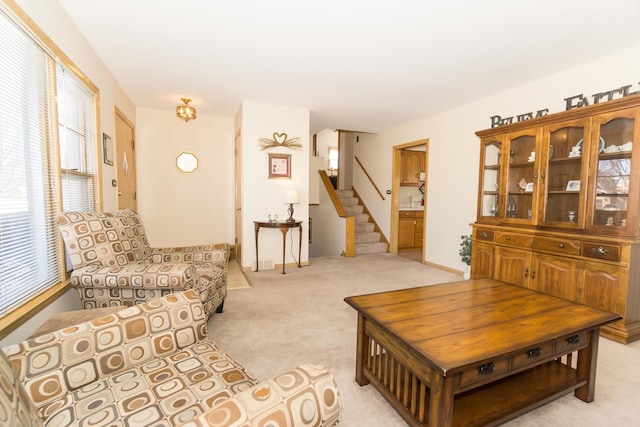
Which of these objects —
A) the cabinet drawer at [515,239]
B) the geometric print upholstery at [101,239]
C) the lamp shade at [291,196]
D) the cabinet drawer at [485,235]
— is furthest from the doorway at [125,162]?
the cabinet drawer at [515,239]

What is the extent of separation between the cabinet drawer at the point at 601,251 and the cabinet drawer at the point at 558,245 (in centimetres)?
5

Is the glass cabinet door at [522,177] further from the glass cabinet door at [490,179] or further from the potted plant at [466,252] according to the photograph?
the potted plant at [466,252]

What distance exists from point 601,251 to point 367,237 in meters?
3.82

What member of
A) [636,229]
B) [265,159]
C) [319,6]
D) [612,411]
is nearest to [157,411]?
[612,411]

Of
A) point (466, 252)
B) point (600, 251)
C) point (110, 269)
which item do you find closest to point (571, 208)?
point (600, 251)

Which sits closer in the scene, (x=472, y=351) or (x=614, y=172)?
(x=472, y=351)

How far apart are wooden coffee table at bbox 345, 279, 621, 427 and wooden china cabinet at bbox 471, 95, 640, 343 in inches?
38.0

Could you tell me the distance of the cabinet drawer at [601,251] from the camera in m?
2.29

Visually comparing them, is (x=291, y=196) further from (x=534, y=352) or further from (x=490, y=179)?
(x=534, y=352)

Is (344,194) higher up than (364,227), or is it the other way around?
(344,194)

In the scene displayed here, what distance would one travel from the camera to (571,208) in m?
2.71

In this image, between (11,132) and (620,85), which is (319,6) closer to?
(11,132)

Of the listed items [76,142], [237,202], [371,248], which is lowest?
[371,248]

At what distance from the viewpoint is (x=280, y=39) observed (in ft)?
8.08
